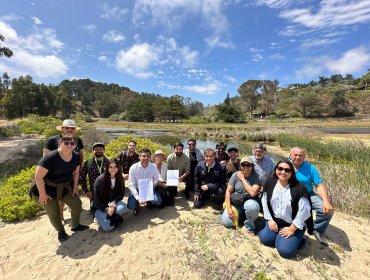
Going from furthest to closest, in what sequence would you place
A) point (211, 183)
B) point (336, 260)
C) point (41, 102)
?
point (41, 102) → point (211, 183) → point (336, 260)

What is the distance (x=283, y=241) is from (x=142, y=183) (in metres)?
2.66

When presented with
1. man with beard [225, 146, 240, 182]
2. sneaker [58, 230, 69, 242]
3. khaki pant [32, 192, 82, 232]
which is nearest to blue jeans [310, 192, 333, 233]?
man with beard [225, 146, 240, 182]

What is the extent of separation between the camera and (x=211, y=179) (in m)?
4.90

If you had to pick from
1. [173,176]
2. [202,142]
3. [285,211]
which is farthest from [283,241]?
[202,142]

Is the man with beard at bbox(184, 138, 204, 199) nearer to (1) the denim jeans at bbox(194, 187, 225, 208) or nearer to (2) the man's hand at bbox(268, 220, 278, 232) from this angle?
(1) the denim jeans at bbox(194, 187, 225, 208)

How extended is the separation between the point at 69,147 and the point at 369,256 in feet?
16.1

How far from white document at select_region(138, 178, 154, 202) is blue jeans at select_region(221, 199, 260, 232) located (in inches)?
57.5

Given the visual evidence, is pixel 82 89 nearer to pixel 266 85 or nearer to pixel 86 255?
pixel 266 85

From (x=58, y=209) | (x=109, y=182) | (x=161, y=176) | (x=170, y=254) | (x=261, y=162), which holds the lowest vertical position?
(x=170, y=254)

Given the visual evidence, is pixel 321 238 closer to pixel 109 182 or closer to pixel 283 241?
pixel 283 241

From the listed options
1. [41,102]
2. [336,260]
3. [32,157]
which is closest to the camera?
[336,260]

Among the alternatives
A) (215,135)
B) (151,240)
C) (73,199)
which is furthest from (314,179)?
(215,135)

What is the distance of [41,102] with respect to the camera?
42.8 m

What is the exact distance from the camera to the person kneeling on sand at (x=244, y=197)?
3.95 metres
